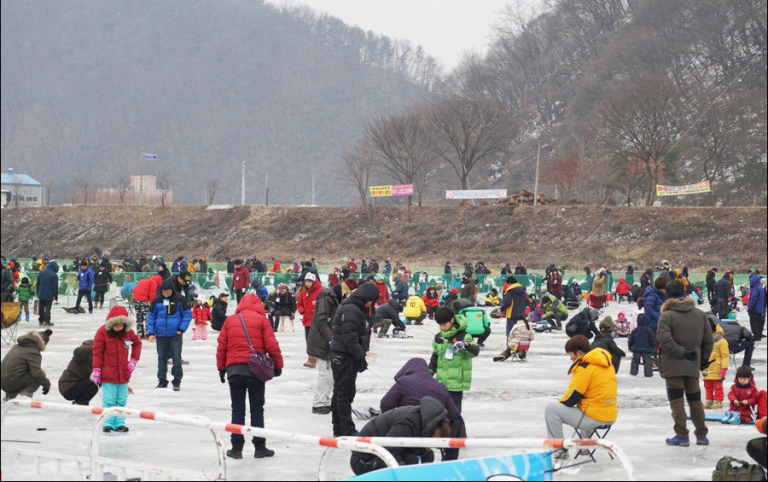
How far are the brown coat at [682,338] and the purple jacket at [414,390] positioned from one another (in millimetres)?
2858

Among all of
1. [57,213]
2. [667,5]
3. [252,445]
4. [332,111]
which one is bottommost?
[252,445]

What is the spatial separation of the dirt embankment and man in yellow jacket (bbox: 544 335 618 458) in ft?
149

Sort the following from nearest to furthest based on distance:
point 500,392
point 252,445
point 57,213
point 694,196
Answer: point 252,445, point 500,392, point 694,196, point 57,213

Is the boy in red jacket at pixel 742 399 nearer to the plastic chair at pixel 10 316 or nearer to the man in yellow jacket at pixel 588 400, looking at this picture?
the man in yellow jacket at pixel 588 400

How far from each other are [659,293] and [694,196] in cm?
6434

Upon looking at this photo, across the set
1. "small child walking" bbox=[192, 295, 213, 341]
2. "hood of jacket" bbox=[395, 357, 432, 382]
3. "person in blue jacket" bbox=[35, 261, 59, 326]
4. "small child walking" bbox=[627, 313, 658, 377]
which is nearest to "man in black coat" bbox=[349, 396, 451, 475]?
"hood of jacket" bbox=[395, 357, 432, 382]

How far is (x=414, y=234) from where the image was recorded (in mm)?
65062

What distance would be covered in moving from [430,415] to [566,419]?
6.54ft

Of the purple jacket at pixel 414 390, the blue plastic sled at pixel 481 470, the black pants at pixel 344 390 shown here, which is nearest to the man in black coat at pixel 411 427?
the purple jacket at pixel 414 390

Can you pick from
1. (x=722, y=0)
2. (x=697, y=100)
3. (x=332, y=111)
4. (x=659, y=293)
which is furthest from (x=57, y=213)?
(x=332, y=111)

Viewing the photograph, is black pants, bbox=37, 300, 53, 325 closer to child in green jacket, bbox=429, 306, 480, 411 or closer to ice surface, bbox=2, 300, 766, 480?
ice surface, bbox=2, 300, 766, 480

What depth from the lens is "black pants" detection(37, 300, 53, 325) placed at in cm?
2117

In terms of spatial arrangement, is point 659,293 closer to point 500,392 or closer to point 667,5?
point 500,392

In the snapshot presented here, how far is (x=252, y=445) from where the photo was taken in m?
8.96
